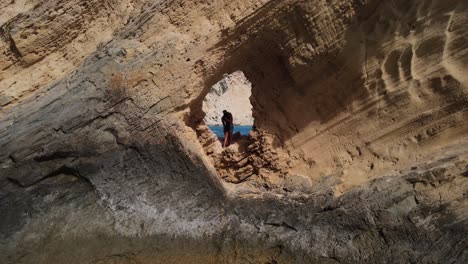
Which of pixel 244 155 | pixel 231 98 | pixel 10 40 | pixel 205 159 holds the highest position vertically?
pixel 10 40

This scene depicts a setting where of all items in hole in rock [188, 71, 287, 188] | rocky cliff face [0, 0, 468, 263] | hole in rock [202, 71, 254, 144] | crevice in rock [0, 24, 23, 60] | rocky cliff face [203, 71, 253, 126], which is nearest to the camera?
rocky cliff face [0, 0, 468, 263]

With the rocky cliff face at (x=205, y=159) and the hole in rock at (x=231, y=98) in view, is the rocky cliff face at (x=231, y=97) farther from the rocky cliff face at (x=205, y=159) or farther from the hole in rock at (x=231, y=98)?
the rocky cliff face at (x=205, y=159)

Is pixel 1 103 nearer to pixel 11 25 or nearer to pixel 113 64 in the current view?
pixel 11 25

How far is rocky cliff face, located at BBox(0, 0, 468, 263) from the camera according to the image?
4.64m

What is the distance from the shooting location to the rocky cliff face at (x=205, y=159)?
4.64m

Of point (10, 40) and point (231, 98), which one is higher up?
point (10, 40)

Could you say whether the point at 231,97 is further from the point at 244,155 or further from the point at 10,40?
the point at 10,40

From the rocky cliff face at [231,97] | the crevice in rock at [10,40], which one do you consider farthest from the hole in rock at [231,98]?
the crevice in rock at [10,40]

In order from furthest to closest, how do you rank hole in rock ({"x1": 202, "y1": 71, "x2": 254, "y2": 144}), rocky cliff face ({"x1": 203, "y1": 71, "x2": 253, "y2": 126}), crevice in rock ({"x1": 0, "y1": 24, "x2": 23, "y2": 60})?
rocky cliff face ({"x1": 203, "y1": 71, "x2": 253, "y2": 126}) < hole in rock ({"x1": 202, "y1": 71, "x2": 254, "y2": 144}) < crevice in rock ({"x1": 0, "y1": 24, "x2": 23, "y2": 60})

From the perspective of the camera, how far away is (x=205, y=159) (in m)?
5.32

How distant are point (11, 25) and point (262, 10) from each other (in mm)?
3157

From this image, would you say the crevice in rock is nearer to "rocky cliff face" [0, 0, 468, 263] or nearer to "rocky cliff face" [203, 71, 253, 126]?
"rocky cliff face" [0, 0, 468, 263]

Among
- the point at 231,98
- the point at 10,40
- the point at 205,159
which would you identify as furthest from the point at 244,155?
the point at 231,98

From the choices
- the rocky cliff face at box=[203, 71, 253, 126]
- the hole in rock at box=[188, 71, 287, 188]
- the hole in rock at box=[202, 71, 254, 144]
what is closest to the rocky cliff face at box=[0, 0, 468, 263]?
the hole in rock at box=[188, 71, 287, 188]
